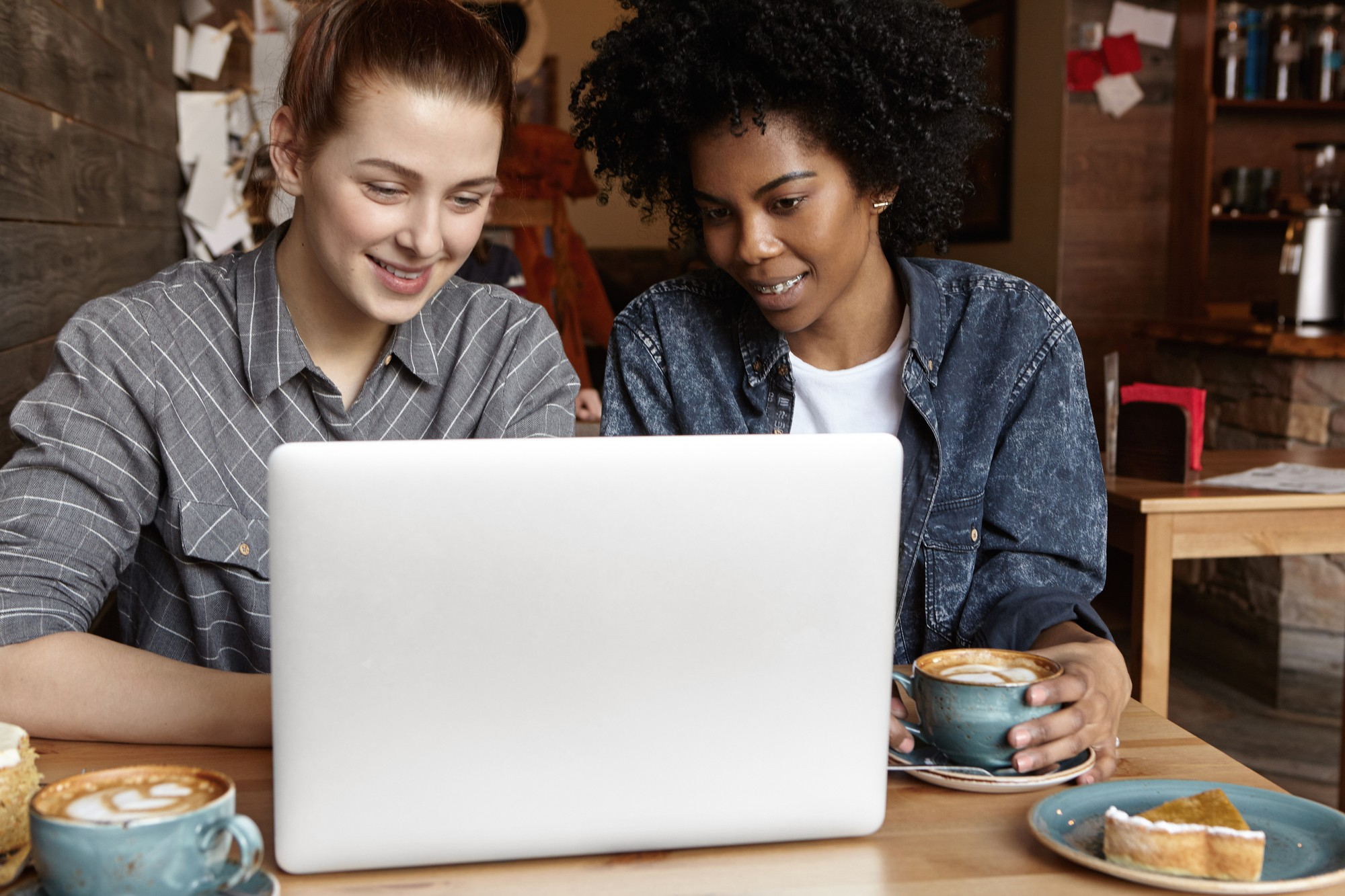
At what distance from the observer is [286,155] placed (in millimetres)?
1171

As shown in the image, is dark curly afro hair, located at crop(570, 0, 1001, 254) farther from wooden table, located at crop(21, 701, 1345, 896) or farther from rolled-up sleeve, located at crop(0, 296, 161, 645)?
wooden table, located at crop(21, 701, 1345, 896)

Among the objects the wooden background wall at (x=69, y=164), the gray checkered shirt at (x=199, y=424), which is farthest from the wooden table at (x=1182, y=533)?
the wooden background wall at (x=69, y=164)

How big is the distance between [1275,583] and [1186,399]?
1232 millimetres

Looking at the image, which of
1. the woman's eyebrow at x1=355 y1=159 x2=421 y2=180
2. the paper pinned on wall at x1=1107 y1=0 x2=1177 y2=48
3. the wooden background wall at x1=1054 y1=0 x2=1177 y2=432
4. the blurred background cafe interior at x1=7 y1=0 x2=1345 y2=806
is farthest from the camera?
the wooden background wall at x1=1054 y1=0 x2=1177 y2=432

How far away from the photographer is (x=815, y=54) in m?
1.30

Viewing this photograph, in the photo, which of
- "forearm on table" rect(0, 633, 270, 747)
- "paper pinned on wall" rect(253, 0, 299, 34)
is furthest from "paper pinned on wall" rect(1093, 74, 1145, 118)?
"forearm on table" rect(0, 633, 270, 747)

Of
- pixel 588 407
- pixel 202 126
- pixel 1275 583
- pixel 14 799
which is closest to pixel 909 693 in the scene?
pixel 14 799

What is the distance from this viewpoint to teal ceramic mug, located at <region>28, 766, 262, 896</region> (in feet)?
1.87

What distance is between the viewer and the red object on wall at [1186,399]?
86.0 inches

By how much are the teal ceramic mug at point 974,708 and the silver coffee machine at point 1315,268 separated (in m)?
2.85

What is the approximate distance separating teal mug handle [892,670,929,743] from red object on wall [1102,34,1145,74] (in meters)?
3.77

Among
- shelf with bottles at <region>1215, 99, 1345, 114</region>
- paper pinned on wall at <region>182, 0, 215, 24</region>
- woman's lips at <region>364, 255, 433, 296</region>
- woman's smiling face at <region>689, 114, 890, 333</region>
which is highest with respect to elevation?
paper pinned on wall at <region>182, 0, 215, 24</region>

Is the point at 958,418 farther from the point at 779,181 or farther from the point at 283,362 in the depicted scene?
the point at 283,362

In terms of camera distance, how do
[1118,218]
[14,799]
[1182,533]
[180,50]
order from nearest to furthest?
1. [14,799]
2. [1182,533]
3. [180,50]
4. [1118,218]
